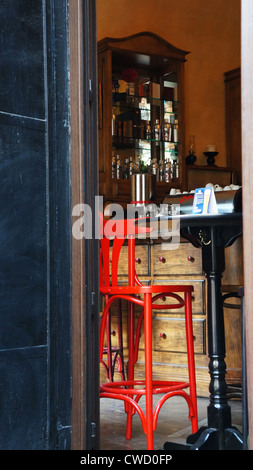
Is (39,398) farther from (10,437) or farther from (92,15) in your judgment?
(92,15)

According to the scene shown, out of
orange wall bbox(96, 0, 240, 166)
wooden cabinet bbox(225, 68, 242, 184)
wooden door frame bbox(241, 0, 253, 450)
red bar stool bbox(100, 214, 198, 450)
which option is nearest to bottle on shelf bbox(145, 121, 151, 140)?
orange wall bbox(96, 0, 240, 166)

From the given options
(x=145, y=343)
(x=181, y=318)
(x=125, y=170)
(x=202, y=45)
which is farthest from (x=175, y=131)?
(x=145, y=343)

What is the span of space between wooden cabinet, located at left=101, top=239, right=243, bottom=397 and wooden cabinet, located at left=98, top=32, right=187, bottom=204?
160 centimetres

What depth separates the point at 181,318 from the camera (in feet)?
13.6

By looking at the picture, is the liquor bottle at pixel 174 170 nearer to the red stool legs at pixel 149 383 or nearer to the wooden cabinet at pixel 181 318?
the wooden cabinet at pixel 181 318

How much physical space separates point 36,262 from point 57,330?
251 millimetres

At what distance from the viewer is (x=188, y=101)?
6.57m

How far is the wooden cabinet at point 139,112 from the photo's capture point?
18.9 feet

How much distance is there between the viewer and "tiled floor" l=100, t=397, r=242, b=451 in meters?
2.93

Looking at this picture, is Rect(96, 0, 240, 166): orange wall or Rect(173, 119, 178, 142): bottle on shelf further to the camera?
Rect(96, 0, 240, 166): orange wall

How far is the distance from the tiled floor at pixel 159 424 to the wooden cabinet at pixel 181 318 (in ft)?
0.70

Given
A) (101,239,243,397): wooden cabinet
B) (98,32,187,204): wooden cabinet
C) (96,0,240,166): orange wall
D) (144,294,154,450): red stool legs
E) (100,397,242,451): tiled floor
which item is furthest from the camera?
(96,0,240,166): orange wall

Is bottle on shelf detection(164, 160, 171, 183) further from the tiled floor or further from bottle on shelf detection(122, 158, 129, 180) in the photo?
the tiled floor
